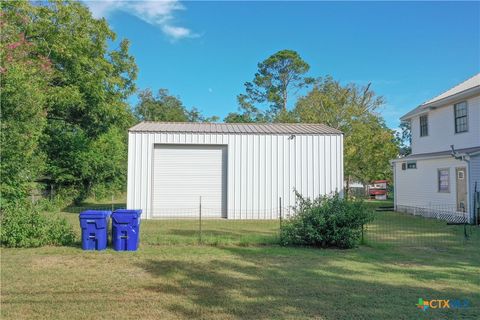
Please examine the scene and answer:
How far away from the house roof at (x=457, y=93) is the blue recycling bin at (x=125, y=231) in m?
14.6

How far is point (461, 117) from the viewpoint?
54.4 feet

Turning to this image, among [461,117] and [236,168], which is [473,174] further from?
[236,168]

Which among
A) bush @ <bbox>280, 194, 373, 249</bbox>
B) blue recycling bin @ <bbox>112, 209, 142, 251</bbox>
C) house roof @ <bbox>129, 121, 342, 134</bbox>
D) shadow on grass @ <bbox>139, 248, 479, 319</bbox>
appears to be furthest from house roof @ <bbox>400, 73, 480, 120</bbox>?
blue recycling bin @ <bbox>112, 209, 142, 251</bbox>

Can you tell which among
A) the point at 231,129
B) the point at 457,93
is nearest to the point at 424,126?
the point at 457,93

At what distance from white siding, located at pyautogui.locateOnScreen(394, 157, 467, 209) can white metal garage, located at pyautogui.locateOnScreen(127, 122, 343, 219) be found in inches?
184

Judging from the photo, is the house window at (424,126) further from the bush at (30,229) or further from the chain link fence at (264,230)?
the bush at (30,229)

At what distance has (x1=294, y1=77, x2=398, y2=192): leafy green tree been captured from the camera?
86.2 feet

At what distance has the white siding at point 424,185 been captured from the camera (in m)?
15.7

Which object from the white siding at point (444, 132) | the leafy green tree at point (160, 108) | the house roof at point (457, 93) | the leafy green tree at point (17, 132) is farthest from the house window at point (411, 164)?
the leafy green tree at point (160, 108)

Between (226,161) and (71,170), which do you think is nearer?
(226,161)

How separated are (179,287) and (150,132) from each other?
11103 millimetres

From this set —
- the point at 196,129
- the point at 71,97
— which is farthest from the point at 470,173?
the point at 71,97

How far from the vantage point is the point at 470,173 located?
14398mm

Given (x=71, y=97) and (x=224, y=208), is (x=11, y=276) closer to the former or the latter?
(x=224, y=208)
